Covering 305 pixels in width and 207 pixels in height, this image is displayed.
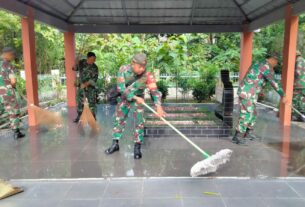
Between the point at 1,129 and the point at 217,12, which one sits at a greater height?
the point at 217,12

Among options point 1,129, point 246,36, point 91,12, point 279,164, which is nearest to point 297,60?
point 246,36

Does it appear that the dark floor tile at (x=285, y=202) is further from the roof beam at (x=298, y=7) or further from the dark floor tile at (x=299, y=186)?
the roof beam at (x=298, y=7)

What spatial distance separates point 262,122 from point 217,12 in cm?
328

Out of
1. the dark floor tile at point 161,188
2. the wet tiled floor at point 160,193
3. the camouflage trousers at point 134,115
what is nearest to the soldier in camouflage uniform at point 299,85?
the wet tiled floor at point 160,193

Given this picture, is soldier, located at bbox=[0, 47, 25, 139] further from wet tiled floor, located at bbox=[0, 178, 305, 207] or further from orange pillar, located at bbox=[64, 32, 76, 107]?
orange pillar, located at bbox=[64, 32, 76, 107]

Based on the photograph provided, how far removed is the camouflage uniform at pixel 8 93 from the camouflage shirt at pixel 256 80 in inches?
158

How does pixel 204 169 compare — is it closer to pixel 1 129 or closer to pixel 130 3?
pixel 1 129

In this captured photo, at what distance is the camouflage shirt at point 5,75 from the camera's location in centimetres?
499

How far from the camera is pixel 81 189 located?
309 centimetres

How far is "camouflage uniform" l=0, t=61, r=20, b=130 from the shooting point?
5012 mm

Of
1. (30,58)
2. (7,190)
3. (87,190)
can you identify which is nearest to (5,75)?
(30,58)

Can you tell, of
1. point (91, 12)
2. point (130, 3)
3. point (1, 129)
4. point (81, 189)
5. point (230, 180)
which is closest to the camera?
point (81, 189)

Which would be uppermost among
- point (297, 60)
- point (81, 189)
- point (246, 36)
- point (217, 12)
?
point (217, 12)

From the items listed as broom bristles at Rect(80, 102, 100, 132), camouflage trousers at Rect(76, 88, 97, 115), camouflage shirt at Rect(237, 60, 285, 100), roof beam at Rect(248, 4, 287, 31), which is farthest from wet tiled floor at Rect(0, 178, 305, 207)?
roof beam at Rect(248, 4, 287, 31)
